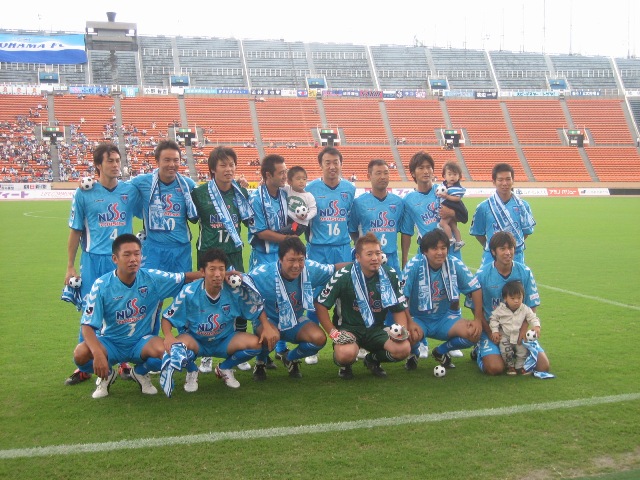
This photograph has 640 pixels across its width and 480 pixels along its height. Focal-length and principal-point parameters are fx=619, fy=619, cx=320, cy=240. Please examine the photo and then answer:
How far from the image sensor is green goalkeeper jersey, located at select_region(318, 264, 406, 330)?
513cm

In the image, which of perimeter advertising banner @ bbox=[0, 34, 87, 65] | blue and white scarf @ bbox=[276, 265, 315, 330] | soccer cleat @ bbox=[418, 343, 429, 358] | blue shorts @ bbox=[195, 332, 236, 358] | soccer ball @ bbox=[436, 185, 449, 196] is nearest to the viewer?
blue shorts @ bbox=[195, 332, 236, 358]

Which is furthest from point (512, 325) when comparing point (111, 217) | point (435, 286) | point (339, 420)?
point (111, 217)

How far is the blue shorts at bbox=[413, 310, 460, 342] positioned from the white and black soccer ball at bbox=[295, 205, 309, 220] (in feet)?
4.49

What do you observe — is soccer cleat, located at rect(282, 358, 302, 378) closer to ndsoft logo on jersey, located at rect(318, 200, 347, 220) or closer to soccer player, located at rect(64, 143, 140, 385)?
ndsoft logo on jersey, located at rect(318, 200, 347, 220)

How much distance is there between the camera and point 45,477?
3.38 m

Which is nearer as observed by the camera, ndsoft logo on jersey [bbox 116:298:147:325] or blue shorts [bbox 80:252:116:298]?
ndsoft logo on jersey [bbox 116:298:147:325]

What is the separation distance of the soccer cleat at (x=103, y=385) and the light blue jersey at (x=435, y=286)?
2.46 meters

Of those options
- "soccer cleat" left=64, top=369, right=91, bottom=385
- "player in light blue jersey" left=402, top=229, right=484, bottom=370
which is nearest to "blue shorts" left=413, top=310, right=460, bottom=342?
"player in light blue jersey" left=402, top=229, right=484, bottom=370

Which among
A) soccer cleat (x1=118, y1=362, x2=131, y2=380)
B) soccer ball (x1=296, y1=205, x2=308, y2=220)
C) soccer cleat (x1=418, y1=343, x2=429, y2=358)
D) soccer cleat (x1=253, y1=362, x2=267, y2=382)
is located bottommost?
soccer cleat (x1=418, y1=343, x2=429, y2=358)

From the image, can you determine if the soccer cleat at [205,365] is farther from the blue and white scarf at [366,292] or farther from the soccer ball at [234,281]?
the blue and white scarf at [366,292]

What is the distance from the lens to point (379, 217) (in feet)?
20.1

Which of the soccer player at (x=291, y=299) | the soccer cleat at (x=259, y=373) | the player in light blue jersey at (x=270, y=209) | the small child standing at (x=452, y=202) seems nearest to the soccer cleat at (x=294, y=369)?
the soccer player at (x=291, y=299)

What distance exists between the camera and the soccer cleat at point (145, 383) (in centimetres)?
477

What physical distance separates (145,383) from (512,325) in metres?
3.00
